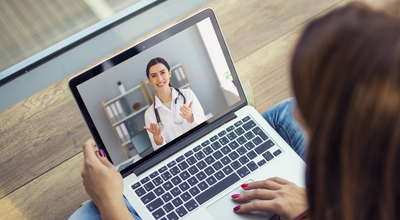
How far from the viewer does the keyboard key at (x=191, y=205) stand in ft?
2.06

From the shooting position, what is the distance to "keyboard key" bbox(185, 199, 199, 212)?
63cm

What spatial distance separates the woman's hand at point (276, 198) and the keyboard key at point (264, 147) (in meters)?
0.08

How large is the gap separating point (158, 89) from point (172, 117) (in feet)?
0.26

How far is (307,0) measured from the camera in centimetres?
99

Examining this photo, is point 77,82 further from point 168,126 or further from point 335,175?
point 335,175

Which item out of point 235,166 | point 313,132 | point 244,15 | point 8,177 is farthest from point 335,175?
point 8,177

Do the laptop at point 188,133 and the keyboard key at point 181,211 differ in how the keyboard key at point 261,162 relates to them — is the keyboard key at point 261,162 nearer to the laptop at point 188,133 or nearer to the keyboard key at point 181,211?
the laptop at point 188,133

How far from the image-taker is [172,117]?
26.8 inches

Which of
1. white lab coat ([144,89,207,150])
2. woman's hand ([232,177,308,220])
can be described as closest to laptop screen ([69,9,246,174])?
white lab coat ([144,89,207,150])

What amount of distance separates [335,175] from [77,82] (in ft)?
1.70

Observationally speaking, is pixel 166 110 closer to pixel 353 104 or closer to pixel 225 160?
pixel 225 160

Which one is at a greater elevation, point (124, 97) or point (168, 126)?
point (124, 97)

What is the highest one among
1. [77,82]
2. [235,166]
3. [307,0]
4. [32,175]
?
[77,82]

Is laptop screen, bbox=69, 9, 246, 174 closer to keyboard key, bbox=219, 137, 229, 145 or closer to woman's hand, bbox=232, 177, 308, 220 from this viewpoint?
keyboard key, bbox=219, 137, 229, 145
